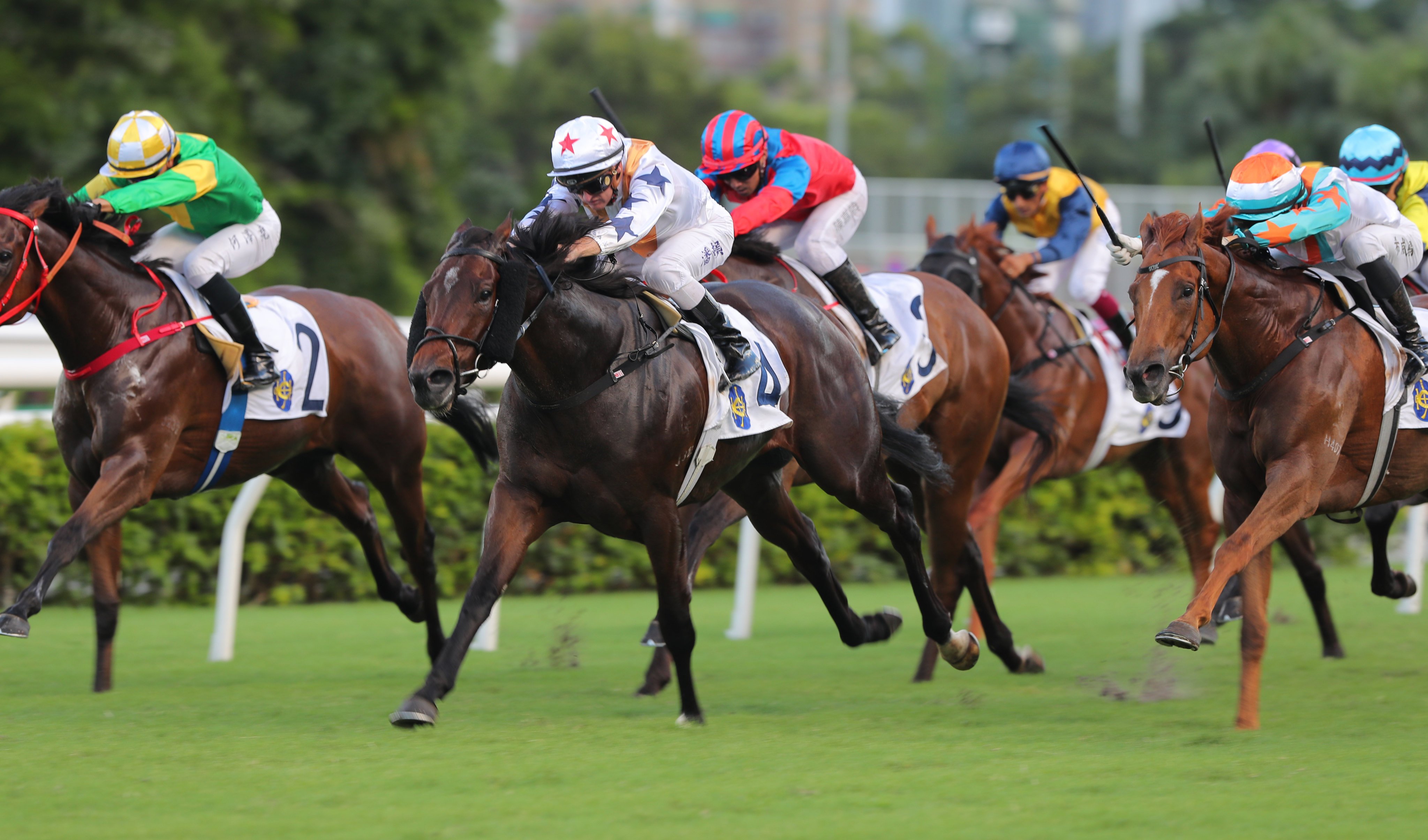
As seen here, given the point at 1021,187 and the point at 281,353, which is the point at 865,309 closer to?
the point at 1021,187

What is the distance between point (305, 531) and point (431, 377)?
435 centimetres

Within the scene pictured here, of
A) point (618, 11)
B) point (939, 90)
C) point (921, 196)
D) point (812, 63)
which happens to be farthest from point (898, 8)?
point (921, 196)

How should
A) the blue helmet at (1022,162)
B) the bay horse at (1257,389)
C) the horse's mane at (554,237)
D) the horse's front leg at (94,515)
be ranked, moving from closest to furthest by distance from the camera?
the horse's mane at (554,237) < the bay horse at (1257,389) < the horse's front leg at (94,515) < the blue helmet at (1022,162)

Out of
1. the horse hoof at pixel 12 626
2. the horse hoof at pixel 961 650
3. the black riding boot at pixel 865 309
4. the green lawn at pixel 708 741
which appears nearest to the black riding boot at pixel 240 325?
the green lawn at pixel 708 741

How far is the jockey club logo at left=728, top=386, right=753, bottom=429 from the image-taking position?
5266mm

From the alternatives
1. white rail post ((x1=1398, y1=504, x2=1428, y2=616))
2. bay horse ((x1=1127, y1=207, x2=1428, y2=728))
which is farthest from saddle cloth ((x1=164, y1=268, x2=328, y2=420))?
white rail post ((x1=1398, y1=504, x2=1428, y2=616))

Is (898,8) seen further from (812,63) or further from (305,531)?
(305,531)

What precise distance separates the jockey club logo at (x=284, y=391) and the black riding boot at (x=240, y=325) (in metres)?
→ 0.06

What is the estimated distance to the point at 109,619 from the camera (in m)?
5.97

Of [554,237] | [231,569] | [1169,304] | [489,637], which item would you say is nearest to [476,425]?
[489,637]

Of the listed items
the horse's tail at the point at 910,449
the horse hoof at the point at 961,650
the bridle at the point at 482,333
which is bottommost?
the horse hoof at the point at 961,650

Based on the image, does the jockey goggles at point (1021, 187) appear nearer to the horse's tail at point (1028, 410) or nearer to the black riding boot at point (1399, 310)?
the horse's tail at point (1028, 410)

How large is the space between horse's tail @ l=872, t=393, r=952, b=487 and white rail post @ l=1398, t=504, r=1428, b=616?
356cm

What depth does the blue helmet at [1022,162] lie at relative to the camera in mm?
7711
